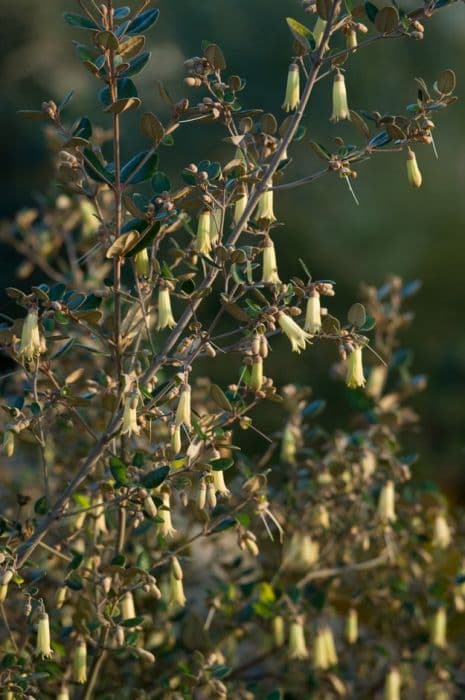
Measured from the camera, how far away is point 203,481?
1.29m

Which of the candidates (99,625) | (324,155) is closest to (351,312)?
(324,155)

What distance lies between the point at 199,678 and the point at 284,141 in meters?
0.78

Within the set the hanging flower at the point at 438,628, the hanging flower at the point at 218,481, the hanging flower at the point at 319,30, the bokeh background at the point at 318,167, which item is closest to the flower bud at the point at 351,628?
the hanging flower at the point at 438,628

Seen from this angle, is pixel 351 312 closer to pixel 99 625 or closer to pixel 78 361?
pixel 99 625

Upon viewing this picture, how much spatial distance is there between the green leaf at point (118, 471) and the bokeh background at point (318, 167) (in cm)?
202

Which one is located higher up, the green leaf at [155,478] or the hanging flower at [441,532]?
the green leaf at [155,478]

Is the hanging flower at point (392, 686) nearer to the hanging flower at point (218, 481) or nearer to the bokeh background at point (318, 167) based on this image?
the hanging flower at point (218, 481)

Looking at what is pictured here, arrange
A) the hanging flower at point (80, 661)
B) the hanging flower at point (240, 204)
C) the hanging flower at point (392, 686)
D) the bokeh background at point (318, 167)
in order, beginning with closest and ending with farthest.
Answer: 1. the hanging flower at point (240, 204)
2. the hanging flower at point (80, 661)
3. the hanging flower at point (392, 686)
4. the bokeh background at point (318, 167)

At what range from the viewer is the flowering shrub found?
49.0 inches

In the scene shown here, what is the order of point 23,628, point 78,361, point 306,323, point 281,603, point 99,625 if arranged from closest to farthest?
point 306,323
point 99,625
point 23,628
point 281,603
point 78,361

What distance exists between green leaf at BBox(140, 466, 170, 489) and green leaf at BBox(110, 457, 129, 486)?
0.05 metres

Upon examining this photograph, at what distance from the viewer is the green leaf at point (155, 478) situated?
126cm

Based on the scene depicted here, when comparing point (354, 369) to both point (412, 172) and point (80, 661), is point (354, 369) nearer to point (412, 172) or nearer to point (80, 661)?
point (412, 172)

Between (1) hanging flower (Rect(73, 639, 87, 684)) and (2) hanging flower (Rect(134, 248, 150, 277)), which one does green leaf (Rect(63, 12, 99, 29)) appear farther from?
(1) hanging flower (Rect(73, 639, 87, 684))
